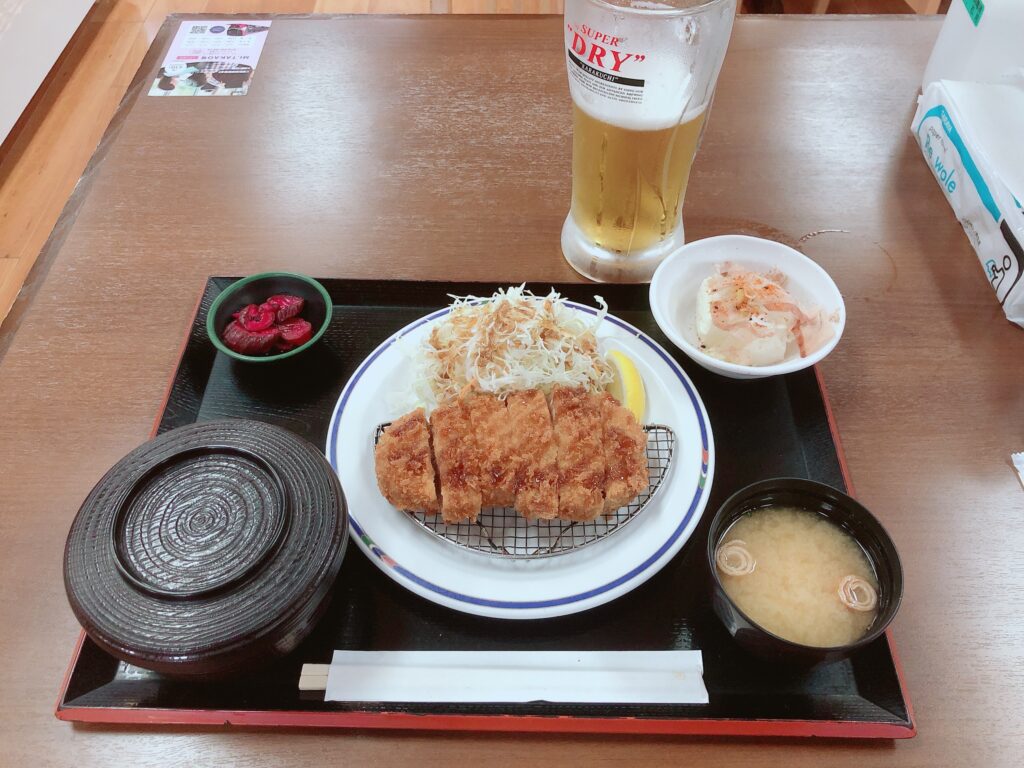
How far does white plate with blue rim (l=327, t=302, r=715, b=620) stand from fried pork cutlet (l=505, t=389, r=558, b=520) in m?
0.11

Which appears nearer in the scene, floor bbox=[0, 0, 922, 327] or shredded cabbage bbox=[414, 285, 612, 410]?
shredded cabbage bbox=[414, 285, 612, 410]

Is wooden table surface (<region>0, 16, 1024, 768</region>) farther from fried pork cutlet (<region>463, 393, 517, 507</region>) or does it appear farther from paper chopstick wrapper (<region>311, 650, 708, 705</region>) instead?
fried pork cutlet (<region>463, 393, 517, 507</region>)

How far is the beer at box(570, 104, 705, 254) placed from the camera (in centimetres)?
163

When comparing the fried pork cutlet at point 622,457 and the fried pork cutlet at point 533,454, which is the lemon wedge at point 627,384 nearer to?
the fried pork cutlet at point 622,457

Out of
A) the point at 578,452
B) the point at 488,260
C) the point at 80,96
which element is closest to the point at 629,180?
the point at 488,260

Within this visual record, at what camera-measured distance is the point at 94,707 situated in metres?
1.20

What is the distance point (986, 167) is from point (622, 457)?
1.33 meters

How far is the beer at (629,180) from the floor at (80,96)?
2518 millimetres

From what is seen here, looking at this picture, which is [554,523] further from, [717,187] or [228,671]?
[717,187]

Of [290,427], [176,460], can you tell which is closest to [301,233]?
[290,427]

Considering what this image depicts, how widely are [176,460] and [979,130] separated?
2180mm

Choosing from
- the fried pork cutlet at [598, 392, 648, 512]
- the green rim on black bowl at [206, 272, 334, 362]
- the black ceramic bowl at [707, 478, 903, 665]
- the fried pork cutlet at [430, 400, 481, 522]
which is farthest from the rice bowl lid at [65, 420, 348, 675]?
the black ceramic bowl at [707, 478, 903, 665]

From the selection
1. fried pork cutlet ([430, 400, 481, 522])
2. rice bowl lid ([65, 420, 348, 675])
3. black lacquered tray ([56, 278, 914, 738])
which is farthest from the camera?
A: fried pork cutlet ([430, 400, 481, 522])

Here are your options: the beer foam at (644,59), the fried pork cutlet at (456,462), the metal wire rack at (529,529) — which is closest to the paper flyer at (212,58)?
the beer foam at (644,59)
